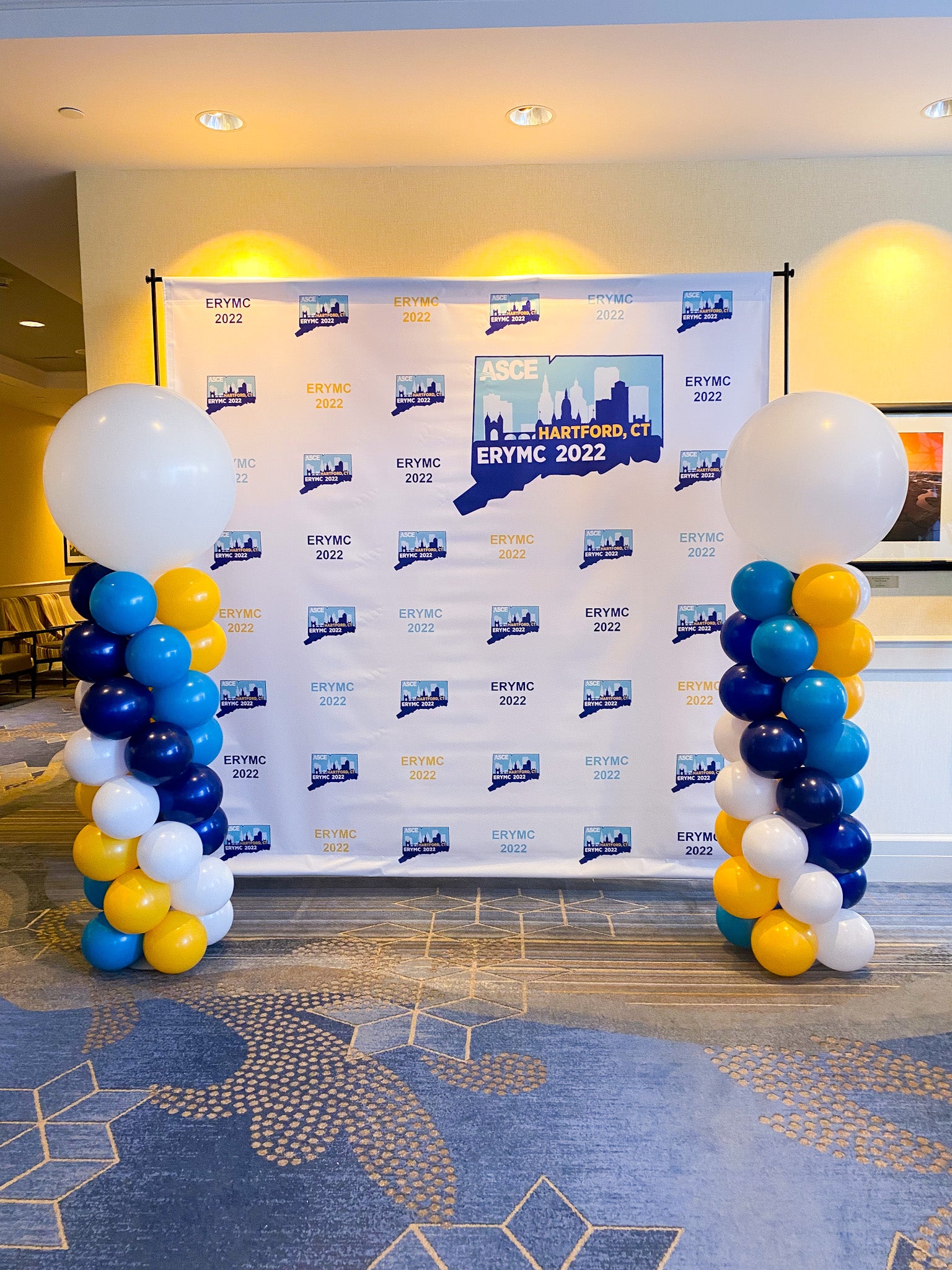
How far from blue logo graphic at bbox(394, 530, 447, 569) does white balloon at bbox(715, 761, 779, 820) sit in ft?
4.81

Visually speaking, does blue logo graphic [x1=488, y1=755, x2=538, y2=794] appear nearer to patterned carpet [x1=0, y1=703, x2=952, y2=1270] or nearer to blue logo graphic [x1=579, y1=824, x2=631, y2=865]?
blue logo graphic [x1=579, y1=824, x2=631, y2=865]

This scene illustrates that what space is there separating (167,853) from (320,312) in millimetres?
2178

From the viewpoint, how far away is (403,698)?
3.62 m

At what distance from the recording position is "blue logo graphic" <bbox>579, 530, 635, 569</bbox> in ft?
11.6

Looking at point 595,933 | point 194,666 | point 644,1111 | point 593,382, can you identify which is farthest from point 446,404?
point 644,1111

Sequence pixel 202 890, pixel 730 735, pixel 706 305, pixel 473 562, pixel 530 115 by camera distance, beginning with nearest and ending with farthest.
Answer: pixel 202 890, pixel 730 735, pixel 530 115, pixel 706 305, pixel 473 562

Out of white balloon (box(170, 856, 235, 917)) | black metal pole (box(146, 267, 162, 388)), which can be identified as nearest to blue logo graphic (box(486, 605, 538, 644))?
white balloon (box(170, 856, 235, 917))

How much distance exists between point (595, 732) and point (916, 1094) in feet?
5.58

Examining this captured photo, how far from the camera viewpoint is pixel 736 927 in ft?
10.0

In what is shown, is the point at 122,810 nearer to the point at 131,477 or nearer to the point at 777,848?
the point at 131,477

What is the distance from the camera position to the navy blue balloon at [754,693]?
2.82 metres

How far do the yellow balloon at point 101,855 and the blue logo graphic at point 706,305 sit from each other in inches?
114

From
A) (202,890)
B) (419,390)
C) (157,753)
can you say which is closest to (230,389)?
(419,390)

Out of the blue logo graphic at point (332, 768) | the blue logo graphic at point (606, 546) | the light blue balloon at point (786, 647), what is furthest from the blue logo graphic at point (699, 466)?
the blue logo graphic at point (332, 768)
